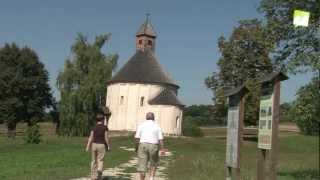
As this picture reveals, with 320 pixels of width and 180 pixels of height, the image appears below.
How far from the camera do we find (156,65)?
222 ft

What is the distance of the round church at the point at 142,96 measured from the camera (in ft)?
215

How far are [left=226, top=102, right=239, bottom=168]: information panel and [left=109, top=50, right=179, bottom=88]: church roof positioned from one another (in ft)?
172

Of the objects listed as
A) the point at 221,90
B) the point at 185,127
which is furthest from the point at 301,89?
the point at 185,127

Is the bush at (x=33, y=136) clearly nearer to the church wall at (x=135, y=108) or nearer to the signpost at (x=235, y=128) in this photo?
the church wall at (x=135, y=108)

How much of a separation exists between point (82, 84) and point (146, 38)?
10.8 metres

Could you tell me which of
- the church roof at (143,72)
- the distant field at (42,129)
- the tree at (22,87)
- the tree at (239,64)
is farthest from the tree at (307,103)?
the distant field at (42,129)

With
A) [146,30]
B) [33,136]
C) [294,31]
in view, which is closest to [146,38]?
[146,30]

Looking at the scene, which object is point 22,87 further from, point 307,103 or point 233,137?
point 233,137

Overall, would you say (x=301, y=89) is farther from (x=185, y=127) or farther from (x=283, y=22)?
(x=185, y=127)

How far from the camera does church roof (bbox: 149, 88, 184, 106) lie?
65.1m

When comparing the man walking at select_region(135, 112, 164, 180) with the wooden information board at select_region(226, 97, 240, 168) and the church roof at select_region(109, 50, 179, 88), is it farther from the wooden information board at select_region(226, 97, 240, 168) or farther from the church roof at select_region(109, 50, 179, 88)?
the church roof at select_region(109, 50, 179, 88)

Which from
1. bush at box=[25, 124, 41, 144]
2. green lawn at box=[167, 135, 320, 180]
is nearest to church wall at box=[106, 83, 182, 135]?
green lawn at box=[167, 135, 320, 180]

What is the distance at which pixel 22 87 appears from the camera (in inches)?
2808

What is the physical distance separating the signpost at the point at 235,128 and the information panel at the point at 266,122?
2.91 ft
